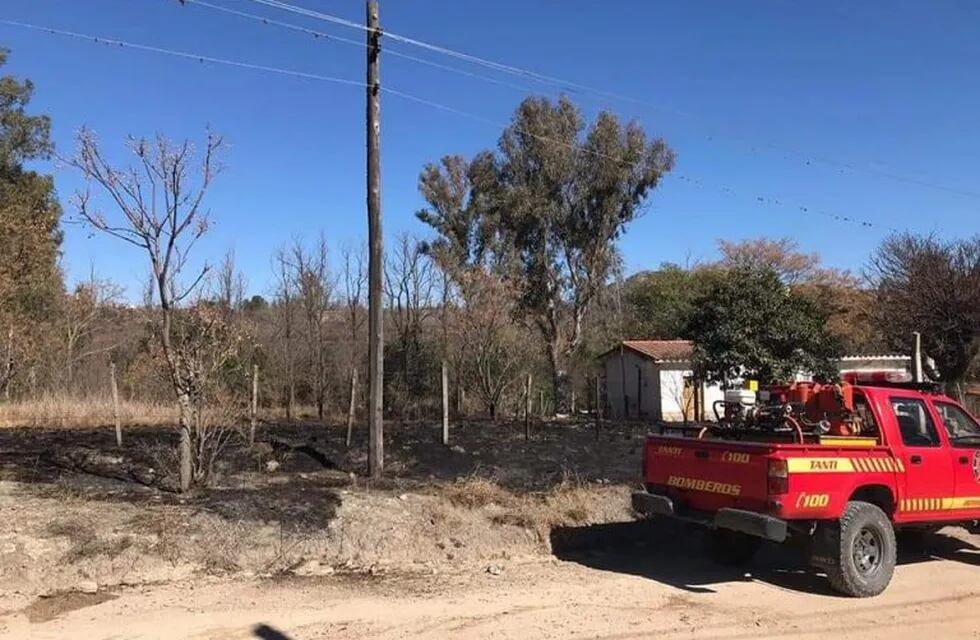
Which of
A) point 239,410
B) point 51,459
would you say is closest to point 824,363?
point 239,410

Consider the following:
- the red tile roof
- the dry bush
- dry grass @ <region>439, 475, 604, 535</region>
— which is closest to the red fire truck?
dry grass @ <region>439, 475, 604, 535</region>

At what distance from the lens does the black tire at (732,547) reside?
30.7 feet

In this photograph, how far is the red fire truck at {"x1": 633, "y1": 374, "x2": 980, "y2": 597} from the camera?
763 cm

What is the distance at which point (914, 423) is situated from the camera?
28.9ft

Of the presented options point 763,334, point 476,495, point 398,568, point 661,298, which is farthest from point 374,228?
point 661,298

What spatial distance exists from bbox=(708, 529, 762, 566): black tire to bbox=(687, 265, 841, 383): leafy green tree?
1290 centimetres

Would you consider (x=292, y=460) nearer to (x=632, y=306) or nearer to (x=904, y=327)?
(x=904, y=327)

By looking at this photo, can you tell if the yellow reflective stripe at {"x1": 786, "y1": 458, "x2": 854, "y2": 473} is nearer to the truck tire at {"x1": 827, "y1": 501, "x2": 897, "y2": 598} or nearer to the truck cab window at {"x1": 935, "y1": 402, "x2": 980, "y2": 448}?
the truck tire at {"x1": 827, "y1": 501, "x2": 897, "y2": 598}

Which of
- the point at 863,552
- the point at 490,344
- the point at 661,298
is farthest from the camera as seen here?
the point at 661,298

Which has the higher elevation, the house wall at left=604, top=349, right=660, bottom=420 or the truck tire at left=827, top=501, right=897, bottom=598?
the house wall at left=604, top=349, right=660, bottom=420

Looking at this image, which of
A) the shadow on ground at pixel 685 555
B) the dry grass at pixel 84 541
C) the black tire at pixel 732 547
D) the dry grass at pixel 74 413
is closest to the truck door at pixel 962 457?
the shadow on ground at pixel 685 555

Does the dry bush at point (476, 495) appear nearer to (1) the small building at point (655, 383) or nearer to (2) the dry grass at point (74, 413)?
(2) the dry grass at point (74, 413)

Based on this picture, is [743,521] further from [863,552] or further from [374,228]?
[374,228]

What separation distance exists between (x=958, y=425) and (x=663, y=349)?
98.3 ft
